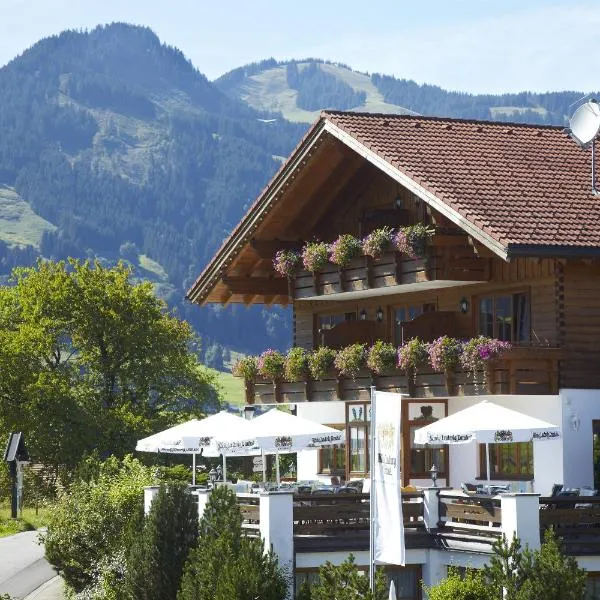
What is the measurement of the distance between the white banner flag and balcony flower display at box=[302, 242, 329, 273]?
12238 mm

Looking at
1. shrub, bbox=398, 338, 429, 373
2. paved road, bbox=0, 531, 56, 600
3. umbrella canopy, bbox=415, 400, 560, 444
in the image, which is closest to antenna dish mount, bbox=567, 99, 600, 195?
shrub, bbox=398, 338, 429, 373

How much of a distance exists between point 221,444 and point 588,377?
23.8 ft

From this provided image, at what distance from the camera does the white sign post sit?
69.7 ft

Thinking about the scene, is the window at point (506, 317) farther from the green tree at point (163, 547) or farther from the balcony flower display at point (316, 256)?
the green tree at point (163, 547)

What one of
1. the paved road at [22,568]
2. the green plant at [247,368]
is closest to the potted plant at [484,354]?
the green plant at [247,368]

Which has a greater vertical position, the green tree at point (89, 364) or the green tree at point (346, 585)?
the green tree at point (89, 364)

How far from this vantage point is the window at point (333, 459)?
122 feet

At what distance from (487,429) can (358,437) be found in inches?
408

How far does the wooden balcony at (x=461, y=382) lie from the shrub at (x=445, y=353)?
10.8 inches

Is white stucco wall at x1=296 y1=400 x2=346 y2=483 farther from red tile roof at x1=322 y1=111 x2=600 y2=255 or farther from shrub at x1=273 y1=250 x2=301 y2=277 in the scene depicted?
red tile roof at x1=322 y1=111 x2=600 y2=255

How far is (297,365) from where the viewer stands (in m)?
34.8

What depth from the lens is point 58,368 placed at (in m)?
66.2

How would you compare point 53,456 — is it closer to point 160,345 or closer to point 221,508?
point 160,345

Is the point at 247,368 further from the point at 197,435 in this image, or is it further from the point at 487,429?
the point at 487,429
